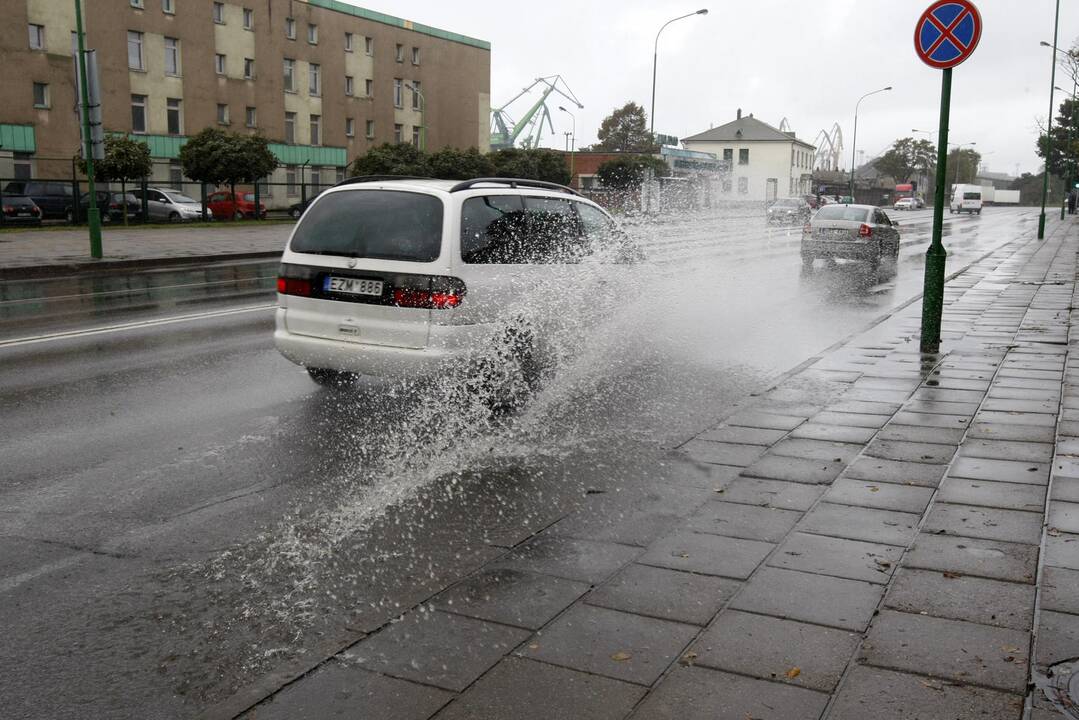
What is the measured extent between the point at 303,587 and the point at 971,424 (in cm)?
482

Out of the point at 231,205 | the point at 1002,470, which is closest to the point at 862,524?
the point at 1002,470

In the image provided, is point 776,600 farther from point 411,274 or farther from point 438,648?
point 411,274

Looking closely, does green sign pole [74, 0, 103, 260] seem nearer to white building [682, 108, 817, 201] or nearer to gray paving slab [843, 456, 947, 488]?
gray paving slab [843, 456, 947, 488]

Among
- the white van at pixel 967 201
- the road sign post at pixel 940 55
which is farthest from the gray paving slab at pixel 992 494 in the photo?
the white van at pixel 967 201

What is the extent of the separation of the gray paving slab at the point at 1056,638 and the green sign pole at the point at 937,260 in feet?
21.6

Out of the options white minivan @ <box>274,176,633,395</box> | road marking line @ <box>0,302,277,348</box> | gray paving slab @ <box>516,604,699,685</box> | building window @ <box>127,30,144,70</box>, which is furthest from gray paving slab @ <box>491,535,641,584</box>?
building window @ <box>127,30,144,70</box>

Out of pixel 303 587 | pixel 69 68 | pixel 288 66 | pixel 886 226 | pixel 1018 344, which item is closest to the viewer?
pixel 303 587

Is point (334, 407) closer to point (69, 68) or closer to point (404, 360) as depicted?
point (404, 360)

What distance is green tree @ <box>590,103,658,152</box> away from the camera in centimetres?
10494

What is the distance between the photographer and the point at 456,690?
121 inches

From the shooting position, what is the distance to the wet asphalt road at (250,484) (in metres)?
3.46

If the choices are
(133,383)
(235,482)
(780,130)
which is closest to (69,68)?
(133,383)

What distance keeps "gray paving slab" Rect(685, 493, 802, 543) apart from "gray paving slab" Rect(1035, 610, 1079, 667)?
118 centimetres

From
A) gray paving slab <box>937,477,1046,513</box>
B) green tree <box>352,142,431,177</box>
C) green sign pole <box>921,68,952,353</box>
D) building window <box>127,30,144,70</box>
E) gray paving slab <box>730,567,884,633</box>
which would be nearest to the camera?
gray paving slab <box>730,567,884,633</box>
